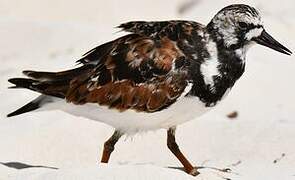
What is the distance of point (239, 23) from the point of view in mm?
4406

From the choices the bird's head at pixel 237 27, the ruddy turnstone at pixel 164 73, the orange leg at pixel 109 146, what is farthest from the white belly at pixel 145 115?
the bird's head at pixel 237 27

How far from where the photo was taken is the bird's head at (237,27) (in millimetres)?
4406

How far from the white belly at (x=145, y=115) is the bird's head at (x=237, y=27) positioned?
37cm

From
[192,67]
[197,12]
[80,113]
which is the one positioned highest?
[192,67]

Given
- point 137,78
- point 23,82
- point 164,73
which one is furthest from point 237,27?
Answer: point 23,82

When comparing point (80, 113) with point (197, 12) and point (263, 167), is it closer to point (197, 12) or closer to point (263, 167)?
point (263, 167)

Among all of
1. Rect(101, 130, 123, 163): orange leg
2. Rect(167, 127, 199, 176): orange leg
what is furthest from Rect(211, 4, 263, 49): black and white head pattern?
Rect(101, 130, 123, 163): orange leg

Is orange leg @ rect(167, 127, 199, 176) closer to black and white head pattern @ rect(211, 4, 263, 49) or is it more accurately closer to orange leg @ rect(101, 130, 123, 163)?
orange leg @ rect(101, 130, 123, 163)

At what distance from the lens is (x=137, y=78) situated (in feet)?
14.4

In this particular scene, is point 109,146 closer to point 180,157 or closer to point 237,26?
point 180,157

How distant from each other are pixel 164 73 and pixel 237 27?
0.46 metres

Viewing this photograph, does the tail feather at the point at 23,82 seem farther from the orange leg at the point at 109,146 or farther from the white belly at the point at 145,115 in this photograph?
the orange leg at the point at 109,146

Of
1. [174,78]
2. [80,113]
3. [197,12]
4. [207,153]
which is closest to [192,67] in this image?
[174,78]

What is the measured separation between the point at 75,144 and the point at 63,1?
393cm
